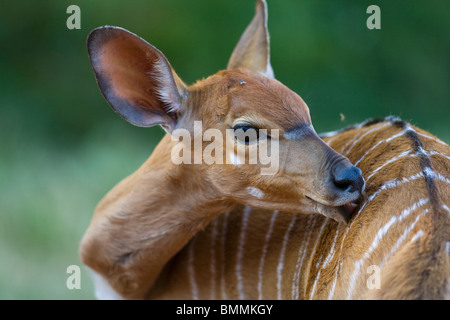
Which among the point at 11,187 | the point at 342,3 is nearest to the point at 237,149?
the point at 11,187

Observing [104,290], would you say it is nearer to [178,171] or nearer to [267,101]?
[178,171]

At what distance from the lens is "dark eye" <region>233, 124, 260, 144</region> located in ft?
6.84

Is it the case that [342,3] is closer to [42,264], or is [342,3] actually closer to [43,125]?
[43,125]

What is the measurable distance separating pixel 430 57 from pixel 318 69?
1.08 meters

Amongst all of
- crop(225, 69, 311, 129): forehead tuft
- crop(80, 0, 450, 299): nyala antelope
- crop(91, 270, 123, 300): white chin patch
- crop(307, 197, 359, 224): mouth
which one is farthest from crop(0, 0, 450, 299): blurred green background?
crop(307, 197, 359, 224): mouth

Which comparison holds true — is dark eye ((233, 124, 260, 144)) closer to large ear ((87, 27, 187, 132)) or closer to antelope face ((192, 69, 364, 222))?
antelope face ((192, 69, 364, 222))

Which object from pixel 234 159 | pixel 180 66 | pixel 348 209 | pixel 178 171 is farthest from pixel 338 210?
pixel 180 66

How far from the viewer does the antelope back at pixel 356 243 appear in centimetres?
161

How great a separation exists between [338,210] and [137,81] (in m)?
0.85

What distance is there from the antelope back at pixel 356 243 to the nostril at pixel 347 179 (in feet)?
0.20

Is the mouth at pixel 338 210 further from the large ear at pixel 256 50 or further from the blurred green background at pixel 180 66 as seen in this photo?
the blurred green background at pixel 180 66

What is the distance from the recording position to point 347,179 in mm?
1923

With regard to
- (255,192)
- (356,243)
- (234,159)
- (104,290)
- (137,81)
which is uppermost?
(137,81)

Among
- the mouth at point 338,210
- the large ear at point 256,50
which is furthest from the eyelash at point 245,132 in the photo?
the large ear at point 256,50
